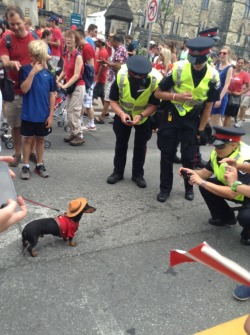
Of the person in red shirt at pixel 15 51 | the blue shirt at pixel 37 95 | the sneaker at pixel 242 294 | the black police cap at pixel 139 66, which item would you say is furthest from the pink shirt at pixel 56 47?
the sneaker at pixel 242 294

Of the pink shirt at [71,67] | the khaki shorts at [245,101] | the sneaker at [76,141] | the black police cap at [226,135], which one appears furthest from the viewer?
the khaki shorts at [245,101]

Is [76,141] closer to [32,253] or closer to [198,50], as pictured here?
[198,50]

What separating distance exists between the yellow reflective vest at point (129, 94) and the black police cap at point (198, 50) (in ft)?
1.87

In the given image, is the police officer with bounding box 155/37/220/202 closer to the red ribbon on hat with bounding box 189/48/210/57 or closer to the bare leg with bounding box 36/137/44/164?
the red ribbon on hat with bounding box 189/48/210/57

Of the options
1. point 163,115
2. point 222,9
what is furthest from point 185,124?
point 222,9

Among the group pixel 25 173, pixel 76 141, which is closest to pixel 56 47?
pixel 76 141

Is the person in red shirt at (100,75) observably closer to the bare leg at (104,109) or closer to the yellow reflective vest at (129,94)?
the bare leg at (104,109)

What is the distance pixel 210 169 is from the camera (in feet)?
12.0

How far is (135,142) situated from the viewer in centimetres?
468

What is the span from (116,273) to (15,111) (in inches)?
107

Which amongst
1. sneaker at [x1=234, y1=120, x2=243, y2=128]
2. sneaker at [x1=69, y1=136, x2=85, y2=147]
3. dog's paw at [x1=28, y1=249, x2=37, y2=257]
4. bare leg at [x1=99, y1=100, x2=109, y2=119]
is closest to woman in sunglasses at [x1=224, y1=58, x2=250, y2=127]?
sneaker at [x1=234, y1=120, x2=243, y2=128]

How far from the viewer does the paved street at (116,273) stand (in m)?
2.37

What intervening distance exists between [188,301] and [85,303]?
79cm

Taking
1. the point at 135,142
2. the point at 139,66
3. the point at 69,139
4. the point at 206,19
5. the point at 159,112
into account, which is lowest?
the point at 69,139
